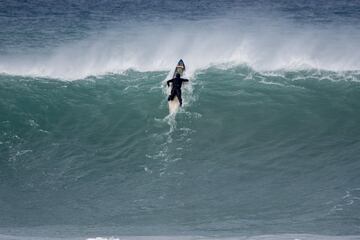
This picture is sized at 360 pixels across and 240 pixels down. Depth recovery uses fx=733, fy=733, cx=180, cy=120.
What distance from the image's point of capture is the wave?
29.1 m

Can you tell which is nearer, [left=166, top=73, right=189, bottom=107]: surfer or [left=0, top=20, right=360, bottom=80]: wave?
[left=166, top=73, right=189, bottom=107]: surfer

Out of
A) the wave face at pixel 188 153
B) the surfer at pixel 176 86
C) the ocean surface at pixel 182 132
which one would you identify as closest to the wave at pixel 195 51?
the ocean surface at pixel 182 132

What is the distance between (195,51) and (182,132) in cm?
840

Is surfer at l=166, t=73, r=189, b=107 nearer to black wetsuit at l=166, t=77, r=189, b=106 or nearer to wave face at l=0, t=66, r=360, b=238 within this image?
black wetsuit at l=166, t=77, r=189, b=106

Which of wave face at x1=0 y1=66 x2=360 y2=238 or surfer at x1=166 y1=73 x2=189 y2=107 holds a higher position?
surfer at x1=166 y1=73 x2=189 y2=107

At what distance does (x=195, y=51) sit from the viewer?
31266 millimetres

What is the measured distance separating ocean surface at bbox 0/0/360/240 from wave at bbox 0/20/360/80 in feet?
0.30

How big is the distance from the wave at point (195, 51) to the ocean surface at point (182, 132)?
0.09m

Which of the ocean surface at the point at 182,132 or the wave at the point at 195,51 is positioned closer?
the ocean surface at the point at 182,132

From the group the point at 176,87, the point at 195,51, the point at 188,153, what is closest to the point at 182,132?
the point at 188,153

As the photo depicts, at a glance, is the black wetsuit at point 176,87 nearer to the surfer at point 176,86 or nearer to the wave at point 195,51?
the surfer at point 176,86

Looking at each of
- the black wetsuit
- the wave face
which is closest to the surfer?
the black wetsuit

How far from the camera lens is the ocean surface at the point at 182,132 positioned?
18750 millimetres

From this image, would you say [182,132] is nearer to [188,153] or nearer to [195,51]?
[188,153]
